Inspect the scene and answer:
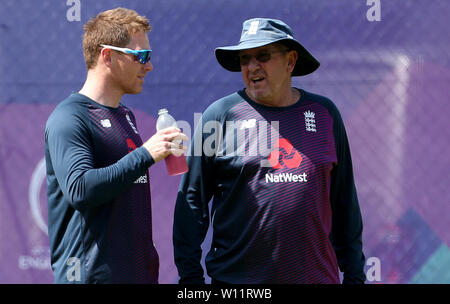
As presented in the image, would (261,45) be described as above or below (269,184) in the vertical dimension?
above

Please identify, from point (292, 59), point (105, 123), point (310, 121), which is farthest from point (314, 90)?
point (105, 123)

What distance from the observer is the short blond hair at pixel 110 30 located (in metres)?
2.26

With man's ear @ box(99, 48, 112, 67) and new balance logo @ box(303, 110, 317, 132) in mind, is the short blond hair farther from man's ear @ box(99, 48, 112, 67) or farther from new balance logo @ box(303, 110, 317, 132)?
new balance logo @ box(303, 110, 317, 132)

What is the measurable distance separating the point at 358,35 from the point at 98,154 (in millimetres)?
2361

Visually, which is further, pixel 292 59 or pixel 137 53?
pixel 292 59

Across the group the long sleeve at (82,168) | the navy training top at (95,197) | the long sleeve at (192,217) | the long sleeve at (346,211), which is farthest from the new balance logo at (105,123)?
the long sleeve at (346,211)

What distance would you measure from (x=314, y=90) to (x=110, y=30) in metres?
1.91

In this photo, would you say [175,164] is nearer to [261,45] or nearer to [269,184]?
[269,184]

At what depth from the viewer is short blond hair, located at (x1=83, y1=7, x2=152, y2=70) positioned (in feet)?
7.43

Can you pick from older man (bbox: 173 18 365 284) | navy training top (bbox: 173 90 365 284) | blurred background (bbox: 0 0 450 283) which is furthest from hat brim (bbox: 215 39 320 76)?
blurred background (bbox: 0 0 450 283)

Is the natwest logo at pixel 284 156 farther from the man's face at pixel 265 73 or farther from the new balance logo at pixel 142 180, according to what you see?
the new balance logo at pixel 142 180

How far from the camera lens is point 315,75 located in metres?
3.76

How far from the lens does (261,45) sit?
7.54ft
